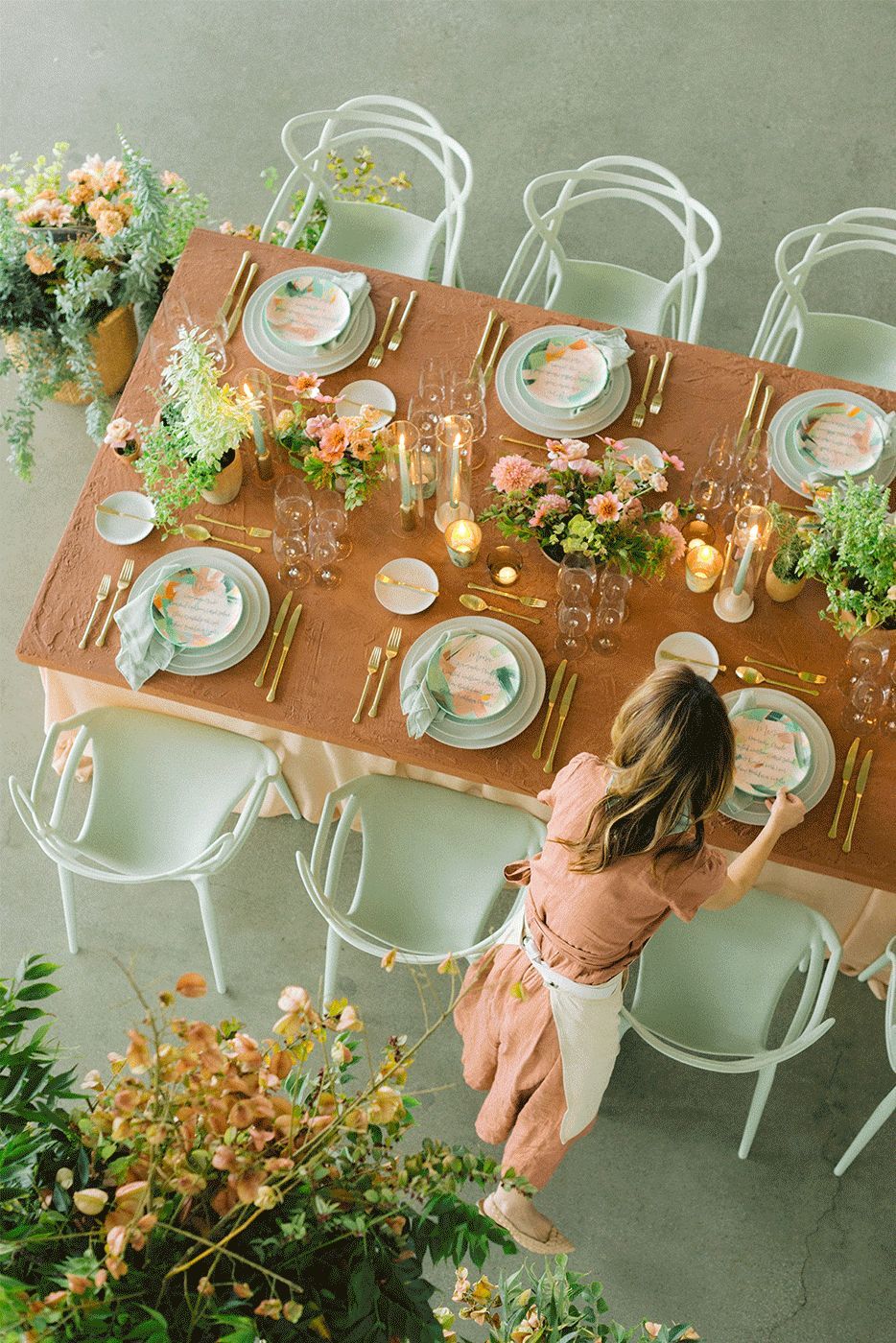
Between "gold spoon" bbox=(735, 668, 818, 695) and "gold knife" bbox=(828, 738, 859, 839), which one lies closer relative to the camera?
"gold knife" bbox=(828, 738, 859, 839)

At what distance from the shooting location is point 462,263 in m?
4.46

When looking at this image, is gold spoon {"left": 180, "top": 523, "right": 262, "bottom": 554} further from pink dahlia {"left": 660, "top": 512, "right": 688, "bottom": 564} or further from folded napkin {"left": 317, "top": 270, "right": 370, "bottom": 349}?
pink dahlia {"left": 660, "top": 512, "right": 688, "bottom": 564}

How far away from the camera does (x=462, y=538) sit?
2.83 metres

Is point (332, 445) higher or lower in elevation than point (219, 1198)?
higher

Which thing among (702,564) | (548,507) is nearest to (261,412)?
(548,507)

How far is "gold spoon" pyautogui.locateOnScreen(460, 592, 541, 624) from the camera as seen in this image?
283cm

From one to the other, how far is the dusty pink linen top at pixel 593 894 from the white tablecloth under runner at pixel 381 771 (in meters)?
0.48

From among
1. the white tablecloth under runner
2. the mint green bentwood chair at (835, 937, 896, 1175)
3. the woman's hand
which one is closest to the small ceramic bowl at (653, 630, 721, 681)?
the woman's hand

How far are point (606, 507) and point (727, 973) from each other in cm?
111

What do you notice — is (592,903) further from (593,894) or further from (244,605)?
(244,605)

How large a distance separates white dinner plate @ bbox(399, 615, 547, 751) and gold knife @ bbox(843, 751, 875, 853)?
73 cm

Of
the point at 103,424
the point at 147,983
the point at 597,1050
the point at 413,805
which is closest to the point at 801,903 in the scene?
the point at 597,1050

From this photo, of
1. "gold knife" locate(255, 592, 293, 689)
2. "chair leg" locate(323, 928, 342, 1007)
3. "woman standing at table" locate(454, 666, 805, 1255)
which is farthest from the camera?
"chair leg" locate(323, 928, 342, 1007)

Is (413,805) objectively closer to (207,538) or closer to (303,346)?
(207,538)
